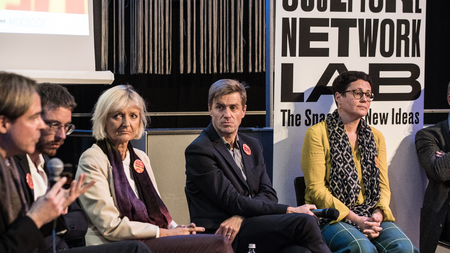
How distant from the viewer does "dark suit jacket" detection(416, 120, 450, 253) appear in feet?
9.65

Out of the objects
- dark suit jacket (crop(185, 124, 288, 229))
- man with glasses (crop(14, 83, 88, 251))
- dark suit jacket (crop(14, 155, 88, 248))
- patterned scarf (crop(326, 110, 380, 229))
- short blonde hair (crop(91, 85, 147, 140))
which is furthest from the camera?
patterned scarf (crop(326, 110, 380, 229))

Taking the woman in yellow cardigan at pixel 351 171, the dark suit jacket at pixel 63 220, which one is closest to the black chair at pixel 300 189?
the woman in yellow cardigan at pixel 351 171

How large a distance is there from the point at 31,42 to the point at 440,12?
394 centimetres

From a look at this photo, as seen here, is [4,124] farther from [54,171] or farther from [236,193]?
[236,193]

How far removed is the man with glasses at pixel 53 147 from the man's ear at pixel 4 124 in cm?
34

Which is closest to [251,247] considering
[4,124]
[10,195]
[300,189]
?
[300,189]

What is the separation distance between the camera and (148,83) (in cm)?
439

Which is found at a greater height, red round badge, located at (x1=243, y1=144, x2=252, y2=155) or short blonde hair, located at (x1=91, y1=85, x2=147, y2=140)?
short blonde hair, located at (x1=91, y1=85, x2=147, y2=140)

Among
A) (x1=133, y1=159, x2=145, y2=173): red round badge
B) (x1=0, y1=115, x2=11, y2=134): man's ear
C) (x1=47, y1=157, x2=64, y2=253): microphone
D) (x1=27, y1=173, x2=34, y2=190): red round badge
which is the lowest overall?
(x1=133, y1=159, x2=145, y2=173): red round badge

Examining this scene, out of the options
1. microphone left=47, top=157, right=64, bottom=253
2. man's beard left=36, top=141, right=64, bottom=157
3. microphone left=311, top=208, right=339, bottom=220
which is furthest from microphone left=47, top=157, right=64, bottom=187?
microphone left=311, top=208, right=339, bottom=220

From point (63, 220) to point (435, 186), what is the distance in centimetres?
239

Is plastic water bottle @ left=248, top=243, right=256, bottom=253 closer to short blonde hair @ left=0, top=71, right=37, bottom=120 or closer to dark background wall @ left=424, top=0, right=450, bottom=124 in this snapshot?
short blonde hair @ left=0, top=71, right=37, bottom=120

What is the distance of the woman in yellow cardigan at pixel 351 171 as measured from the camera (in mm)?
2646

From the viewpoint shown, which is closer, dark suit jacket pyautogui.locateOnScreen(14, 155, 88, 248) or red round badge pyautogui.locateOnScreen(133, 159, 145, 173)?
dark suit jacket pyautogui.locateOnScreen(14, 155, 88, 248)
